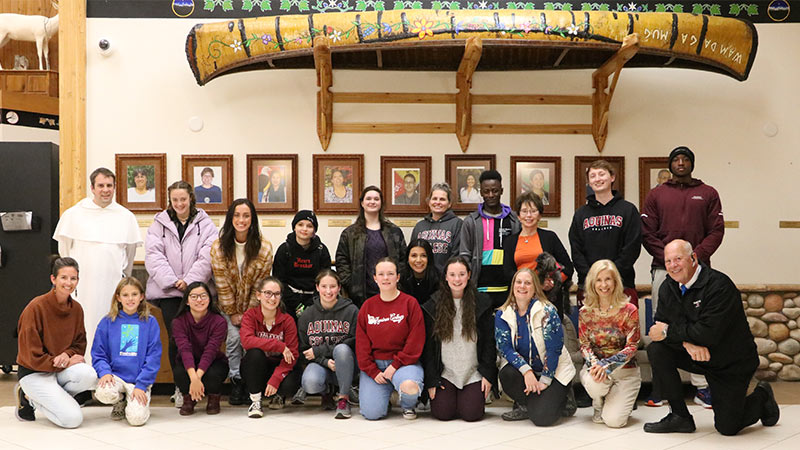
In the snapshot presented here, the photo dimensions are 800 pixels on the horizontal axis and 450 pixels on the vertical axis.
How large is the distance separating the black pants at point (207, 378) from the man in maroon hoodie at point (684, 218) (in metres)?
3.15

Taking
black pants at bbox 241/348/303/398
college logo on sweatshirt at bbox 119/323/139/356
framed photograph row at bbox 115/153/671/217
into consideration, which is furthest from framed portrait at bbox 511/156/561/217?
college logo on sweatshirt at bbox 119/323/139/356

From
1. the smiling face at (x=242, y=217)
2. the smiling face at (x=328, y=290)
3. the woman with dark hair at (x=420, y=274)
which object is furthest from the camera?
the smiling face at (x=242, y=217)

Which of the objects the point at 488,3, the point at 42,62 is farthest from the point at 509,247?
the point at 42,62

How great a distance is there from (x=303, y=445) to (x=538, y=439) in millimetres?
1303

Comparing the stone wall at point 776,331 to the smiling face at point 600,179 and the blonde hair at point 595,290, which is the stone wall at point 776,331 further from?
the blonde hair at point 595,290

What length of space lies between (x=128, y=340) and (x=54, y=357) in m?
0.43

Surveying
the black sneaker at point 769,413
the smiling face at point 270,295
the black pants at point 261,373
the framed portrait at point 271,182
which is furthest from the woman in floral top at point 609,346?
the framed portrait at point 271,182

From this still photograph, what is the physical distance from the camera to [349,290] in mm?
4785

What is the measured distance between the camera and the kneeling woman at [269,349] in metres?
4.34

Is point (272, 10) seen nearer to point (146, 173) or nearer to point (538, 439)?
point (146, 173)

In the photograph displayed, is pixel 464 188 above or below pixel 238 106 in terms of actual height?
below

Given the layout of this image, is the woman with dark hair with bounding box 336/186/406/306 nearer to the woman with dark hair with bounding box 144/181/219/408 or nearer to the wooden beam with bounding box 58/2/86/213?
the woman with dark hair with bounding box 144/181/219/408

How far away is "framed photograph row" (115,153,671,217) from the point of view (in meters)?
6.23

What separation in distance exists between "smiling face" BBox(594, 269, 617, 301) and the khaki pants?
479mm
